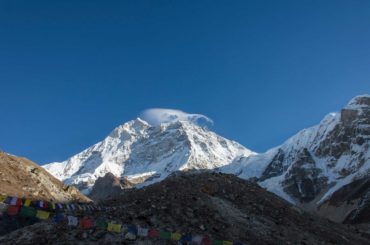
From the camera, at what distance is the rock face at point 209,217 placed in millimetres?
24906

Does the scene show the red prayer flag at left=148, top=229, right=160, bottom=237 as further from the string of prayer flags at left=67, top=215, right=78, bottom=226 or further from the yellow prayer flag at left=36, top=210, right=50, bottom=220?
the yellow prayer flag at left=36, top=210, right=50, bottom=220

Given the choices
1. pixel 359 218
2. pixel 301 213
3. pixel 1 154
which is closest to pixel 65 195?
pixel 1 154

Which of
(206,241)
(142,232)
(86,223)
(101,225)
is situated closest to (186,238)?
(206,241)

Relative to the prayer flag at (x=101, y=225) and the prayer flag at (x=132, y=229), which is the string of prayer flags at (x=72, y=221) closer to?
the prayer flag at (x=101, y=225)

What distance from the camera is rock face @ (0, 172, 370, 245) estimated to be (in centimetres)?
2491

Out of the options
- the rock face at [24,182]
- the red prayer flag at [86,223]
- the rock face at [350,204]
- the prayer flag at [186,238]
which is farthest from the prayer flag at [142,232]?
the rock face at [350,204]

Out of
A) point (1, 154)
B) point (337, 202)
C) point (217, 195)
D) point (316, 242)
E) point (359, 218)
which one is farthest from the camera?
point (337, 202)

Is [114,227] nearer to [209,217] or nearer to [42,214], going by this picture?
[42,214]

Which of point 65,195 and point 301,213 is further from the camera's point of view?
point 65,195

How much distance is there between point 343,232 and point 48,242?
23.9 meters

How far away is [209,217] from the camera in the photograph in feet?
→ 96.8

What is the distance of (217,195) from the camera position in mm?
34125

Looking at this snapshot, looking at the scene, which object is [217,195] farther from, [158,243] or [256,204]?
[158,243]

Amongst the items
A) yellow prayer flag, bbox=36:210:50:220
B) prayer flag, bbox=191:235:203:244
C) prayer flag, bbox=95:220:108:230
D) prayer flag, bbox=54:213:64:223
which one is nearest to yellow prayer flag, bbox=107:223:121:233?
prayer flag, bbox=95:220:108:230
